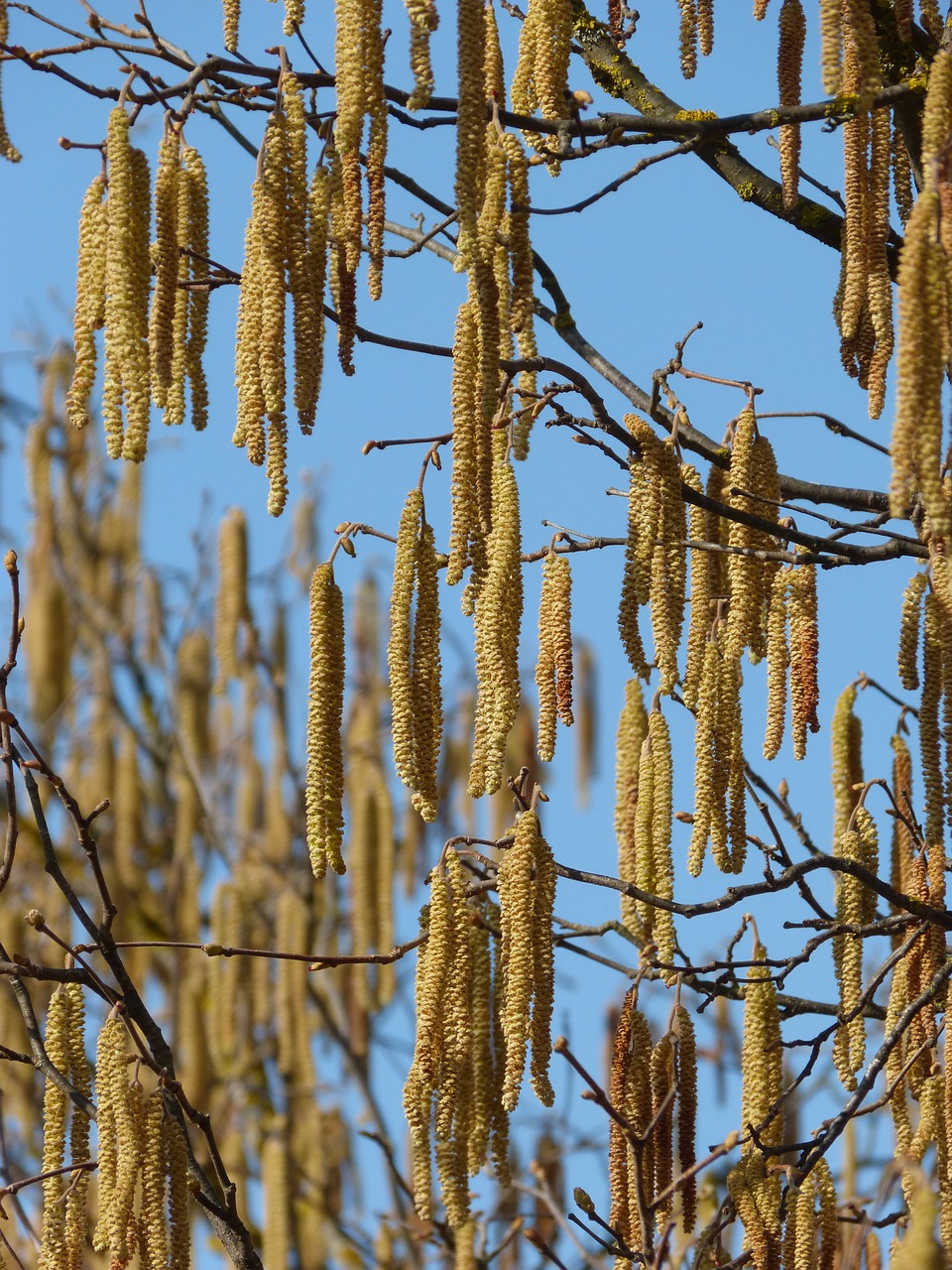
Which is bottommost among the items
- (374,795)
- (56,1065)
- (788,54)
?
(56,1065)

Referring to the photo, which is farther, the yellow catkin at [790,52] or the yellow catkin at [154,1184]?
the yellow catkin at [790,52]

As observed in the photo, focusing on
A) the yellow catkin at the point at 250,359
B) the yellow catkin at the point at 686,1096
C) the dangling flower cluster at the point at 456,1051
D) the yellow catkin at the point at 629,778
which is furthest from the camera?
the yellow catkin at the point at 629,778

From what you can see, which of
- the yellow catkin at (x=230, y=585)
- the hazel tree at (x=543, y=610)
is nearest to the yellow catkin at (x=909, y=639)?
the hazel tree at (x=543, y=610)

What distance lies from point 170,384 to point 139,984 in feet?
17.6

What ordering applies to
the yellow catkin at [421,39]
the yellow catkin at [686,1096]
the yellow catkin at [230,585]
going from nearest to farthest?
1. the yellow catkin at [421,39]
2. the yellow catkin at [686,1096]
3. the yellow catkin at [230,585]

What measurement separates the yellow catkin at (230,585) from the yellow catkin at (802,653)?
5.19 metres

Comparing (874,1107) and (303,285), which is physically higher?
(303,285)

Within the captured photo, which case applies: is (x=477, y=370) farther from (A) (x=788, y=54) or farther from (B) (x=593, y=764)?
(B) (x=593, y=764)

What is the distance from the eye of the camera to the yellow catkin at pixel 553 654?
318cm

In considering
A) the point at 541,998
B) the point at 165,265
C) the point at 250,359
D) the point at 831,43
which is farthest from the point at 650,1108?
the point at 831,43

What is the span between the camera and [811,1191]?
3324 mm

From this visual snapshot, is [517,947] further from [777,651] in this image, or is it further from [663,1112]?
[777,651]

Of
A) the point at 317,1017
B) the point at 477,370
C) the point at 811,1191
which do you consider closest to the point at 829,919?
the point at 811,1191

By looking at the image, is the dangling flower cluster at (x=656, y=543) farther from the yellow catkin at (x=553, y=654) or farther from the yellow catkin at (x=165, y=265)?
the yellow catkin at (x=165, y=265)
